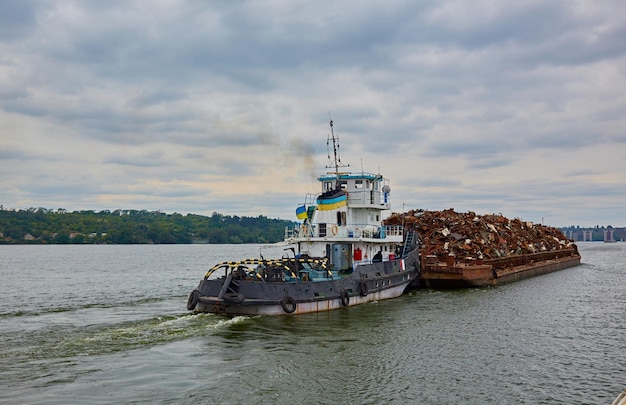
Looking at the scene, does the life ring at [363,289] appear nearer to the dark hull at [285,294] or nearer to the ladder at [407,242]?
the dark hull at [285,294]

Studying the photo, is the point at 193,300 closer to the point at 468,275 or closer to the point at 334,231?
the point at 334,231

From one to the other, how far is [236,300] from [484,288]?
815 inches

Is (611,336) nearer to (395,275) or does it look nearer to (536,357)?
(536,357)

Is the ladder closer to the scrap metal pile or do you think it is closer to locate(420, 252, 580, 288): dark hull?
locate(420, 252, 580, 288): dark hull

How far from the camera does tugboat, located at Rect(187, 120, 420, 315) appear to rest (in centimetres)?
2230

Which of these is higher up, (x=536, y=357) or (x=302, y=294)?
(x=302, y=294)

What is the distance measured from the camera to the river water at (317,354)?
1405 cm

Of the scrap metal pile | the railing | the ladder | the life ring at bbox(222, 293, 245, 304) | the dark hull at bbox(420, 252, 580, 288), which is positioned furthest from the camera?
the scrap metal pile

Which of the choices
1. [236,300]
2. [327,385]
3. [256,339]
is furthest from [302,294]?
[327,385]

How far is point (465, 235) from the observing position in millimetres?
42281

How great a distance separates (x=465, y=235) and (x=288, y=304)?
23610mm

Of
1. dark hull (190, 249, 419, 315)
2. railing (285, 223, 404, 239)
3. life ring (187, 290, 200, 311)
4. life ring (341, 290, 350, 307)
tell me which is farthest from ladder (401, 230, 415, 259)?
life ring (187, 290, 200, 311)

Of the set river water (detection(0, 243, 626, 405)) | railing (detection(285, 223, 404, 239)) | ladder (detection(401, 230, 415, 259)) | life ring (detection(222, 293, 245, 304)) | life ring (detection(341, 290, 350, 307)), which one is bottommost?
river water (detection(0, 243, 626, 405))

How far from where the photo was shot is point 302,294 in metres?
23.3
